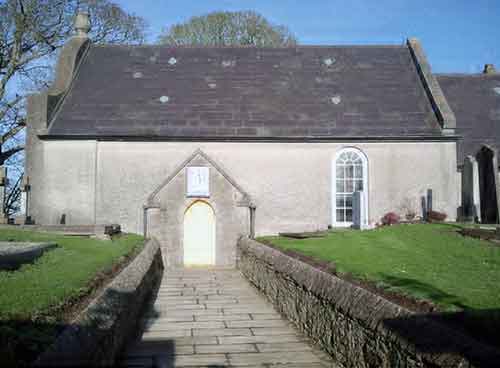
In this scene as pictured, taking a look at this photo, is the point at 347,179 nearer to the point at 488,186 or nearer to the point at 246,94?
the point at 488,186

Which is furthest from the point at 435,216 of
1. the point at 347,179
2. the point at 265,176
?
the point at 265,176

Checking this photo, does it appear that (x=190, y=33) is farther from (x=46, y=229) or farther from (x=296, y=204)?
(x=46, y=229)

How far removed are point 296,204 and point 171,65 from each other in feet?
33.2

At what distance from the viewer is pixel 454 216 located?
22.6 m

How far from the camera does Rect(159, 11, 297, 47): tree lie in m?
42.6

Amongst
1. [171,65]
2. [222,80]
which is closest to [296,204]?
[222,80]

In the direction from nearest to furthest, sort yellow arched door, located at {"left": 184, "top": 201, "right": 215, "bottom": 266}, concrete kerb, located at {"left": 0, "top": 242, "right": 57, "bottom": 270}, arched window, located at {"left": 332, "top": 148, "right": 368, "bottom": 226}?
concrete kerb, located at {"left": 0, "top": 242, "right": 57, "bottom": 270}
yellow arched door, located at {"left": 184, "top": 201, "right": 215, "bottom": 266}
arched window, located at {"left": 332, "top": 148, "right": 368, "bottom": 226}

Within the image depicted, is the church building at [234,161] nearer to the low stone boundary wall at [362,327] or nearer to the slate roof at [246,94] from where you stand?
the slate roof at [246,94]

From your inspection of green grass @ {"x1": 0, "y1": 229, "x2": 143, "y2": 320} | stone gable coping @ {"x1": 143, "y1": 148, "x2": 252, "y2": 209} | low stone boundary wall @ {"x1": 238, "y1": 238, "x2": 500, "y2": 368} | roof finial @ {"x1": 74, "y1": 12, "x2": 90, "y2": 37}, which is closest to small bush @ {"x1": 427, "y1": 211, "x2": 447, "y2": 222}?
stone gable coping @ {"x1": 143, "y1": 148, "x2": 252, "y2": 209}

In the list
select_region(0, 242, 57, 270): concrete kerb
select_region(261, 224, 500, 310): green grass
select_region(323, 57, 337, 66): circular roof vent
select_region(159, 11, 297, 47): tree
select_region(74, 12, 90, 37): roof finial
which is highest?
select_region(159, 11, 297, 47): tree

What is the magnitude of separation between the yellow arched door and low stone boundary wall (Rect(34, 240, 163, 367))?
11146 mm

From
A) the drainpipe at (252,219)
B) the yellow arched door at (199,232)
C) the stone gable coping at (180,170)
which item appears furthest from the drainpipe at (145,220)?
the drainpipe at (252,219)

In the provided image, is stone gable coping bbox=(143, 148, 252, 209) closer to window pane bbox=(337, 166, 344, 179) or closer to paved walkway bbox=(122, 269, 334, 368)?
window pane bbox=(337, 166, 344, 179)

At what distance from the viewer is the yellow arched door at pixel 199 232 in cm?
2162
